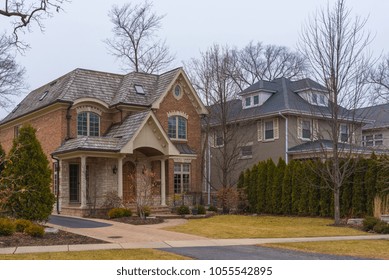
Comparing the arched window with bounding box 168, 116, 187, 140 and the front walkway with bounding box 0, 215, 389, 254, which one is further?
the arched window with bounding box 168, 116, 187, 140

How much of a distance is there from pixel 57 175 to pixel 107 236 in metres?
12.8

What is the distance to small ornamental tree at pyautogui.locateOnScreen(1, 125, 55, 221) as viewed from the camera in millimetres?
18469

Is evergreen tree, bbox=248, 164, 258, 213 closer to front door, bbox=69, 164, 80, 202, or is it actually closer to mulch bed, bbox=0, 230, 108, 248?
front door, bbox=69, 164, 80, 202

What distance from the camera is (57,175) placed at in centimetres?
2875

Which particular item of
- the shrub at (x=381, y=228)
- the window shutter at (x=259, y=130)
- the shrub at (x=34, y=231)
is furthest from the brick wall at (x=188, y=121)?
the shrub at (x=34, y=231)

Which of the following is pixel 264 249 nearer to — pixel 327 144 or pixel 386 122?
pixel 327 144

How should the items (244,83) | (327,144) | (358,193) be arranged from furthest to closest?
1. (244,83)
2. (327,144)
3. (358,193)

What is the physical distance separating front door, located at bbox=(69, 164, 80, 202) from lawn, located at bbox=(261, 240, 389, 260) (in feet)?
54.9

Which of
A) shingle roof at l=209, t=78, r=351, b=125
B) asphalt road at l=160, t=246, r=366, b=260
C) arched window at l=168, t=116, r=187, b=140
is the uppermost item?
shingle roof at l=209, t=78, r=351, b=125

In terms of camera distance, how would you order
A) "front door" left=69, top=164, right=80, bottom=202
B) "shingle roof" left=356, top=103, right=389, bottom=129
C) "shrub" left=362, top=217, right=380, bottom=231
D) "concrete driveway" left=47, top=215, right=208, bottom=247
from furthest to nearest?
1. "shingle roof" left=356, top=103, right=389, bottom=129
2. "front door" left=69, top=164, right=80, bottom=202
3. "shrub" left=362, top=217, right=380, bottom=231
4. "concrete driveway" left=47, top=215, right=208, bottom=247

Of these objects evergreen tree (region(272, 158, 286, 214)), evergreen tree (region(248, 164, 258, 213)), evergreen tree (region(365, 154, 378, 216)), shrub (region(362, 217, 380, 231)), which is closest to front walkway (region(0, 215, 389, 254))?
shrub (region(362, 217, 380, 231))

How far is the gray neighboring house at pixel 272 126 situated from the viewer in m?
33.1

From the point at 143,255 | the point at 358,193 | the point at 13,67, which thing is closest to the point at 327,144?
the point at 358,193

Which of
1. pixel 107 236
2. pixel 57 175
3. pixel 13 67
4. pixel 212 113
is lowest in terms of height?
pixel 107 236
